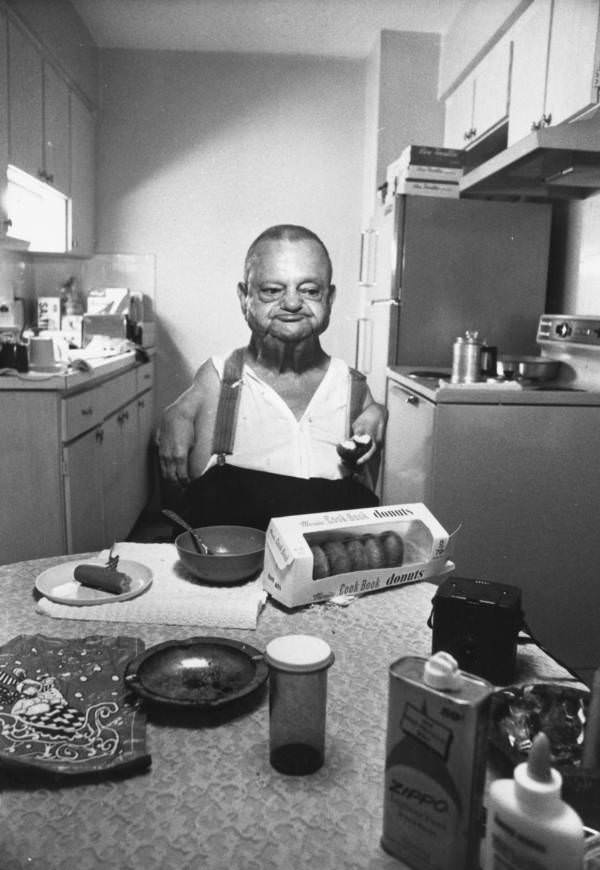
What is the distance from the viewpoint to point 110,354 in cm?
347

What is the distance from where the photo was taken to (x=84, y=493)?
2.88 metres

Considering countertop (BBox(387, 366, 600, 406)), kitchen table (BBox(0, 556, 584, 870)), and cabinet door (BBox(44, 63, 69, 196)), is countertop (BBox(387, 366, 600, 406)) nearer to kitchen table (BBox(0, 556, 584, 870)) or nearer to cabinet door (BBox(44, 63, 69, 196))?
kitchen table (BBox(0, 556, 584, 870))

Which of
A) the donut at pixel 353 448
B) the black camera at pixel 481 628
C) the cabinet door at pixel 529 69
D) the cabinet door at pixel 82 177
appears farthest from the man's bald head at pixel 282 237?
the cabinet door at pixel 82 177

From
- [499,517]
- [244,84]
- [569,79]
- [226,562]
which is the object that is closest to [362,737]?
[226,562]

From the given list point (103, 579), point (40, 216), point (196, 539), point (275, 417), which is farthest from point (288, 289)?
point (40, 216)

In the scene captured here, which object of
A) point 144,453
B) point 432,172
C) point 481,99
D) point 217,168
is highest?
point 481,99

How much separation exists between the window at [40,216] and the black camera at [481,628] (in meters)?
3.34

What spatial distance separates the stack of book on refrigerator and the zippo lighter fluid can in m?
2.85

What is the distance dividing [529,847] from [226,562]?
739 mm

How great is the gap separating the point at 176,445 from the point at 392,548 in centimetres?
A: 52

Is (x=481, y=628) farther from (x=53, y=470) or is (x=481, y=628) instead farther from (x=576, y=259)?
(x=576, y=259)

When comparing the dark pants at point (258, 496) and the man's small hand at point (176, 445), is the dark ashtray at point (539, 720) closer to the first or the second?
the dark pants at point (258, 496)

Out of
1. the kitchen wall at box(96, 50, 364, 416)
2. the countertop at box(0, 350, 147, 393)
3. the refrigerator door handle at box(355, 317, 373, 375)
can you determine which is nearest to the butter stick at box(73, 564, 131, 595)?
the countertop at box(0, 350, 147, 393)

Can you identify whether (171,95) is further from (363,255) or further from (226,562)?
(226,562)
